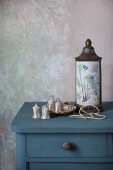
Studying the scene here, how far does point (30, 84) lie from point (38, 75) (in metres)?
0.07

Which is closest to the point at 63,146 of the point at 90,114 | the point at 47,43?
the point at 90,114

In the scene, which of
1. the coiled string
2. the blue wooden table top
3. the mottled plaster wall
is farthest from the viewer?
the mottled plaster wall

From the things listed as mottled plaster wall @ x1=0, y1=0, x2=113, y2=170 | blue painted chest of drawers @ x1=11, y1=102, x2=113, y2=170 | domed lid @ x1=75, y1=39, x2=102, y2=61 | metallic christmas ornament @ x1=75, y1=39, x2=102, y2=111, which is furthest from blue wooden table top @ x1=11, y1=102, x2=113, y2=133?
mottled plaster wall @ x1=0, y1=0, x2=113, y2=170

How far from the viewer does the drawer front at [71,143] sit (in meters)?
1.17

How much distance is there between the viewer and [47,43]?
64.4 inches

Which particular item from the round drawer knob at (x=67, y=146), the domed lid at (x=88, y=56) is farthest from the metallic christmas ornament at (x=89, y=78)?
the round drawer knob at (x=67, y=146)

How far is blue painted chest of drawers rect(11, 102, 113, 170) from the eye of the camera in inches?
45.6

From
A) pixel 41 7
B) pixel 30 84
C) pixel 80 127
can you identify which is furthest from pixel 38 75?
pixel 80 127

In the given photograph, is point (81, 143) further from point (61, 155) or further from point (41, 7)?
point (41, 7)

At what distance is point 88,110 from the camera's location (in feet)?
4.44

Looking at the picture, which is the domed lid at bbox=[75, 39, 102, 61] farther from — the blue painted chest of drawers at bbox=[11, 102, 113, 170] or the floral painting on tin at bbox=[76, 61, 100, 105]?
the blue painted chest of drawers at bbox=[11, 102, 113, 170]

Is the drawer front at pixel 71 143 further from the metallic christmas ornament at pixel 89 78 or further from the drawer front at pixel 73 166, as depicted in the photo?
the metallic christmas ornament at pixel 89 78

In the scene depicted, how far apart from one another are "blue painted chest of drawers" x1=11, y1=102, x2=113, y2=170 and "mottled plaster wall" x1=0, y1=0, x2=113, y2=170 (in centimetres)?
49

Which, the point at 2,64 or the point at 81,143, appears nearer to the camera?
the point at 81,143
